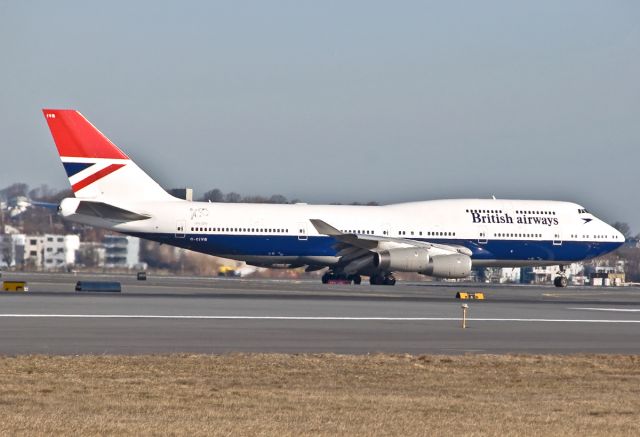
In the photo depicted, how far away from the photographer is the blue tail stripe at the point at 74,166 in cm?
5944

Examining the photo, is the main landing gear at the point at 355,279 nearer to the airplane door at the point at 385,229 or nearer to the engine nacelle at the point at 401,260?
the engine nacelle at the point at 401,260

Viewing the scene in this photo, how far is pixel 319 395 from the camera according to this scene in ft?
55.6

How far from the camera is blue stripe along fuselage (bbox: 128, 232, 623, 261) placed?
6012 cm

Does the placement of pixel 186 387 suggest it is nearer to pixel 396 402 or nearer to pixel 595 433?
pixel 396 402

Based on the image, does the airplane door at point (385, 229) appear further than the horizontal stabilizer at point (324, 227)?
Yes

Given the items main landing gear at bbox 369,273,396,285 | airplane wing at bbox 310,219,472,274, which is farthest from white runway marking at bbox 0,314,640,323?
main landing gear at bbox 369,273,396,285

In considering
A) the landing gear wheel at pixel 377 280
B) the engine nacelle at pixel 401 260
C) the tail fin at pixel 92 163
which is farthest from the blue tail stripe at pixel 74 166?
the landing gear wheel at pixel 377 280

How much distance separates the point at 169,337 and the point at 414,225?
38.2m

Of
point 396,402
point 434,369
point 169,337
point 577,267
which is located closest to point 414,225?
point 169,337

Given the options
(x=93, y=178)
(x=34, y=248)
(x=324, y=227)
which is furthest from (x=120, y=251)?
(x=324, y=227)

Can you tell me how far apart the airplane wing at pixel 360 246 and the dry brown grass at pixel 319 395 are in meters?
37.3

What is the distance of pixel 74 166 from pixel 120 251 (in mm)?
52782

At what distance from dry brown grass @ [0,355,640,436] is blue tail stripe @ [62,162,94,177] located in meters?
39.3

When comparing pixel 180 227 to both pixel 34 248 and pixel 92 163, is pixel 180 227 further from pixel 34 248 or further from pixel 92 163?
pixel 34 248
